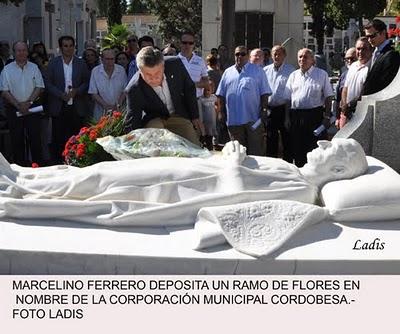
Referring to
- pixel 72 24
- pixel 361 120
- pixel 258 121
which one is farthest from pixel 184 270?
pixel 72 24

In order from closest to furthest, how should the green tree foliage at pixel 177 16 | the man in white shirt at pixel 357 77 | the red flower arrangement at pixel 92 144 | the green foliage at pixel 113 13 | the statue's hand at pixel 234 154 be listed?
the statue's hand at pixel 234 154 → the red flower arrangement at pixel 92 144 → the man in white shirt at pixel 357 77 → the green foliage at pixel 113 13 → the green tree foliage at pixel 177 16

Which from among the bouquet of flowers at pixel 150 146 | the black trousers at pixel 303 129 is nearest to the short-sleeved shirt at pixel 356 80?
the black trousers at pixel 303 129

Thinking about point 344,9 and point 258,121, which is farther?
point 344,9

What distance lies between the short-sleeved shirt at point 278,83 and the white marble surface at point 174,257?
4.90m

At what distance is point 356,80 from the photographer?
8.49 metres

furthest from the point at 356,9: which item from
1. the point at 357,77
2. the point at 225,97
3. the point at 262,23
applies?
the point at 357,77

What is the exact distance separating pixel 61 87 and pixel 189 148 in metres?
4.19

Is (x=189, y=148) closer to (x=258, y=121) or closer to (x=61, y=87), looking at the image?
(x=258, y=121)

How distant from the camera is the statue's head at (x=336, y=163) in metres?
5.36

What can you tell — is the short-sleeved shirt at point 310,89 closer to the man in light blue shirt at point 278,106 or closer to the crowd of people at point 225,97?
the crowd of people at point 225,97

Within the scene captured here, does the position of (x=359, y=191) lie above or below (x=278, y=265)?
above

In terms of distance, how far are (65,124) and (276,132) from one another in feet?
8.53

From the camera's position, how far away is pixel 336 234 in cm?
489

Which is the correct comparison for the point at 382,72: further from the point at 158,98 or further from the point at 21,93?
the point at 21,93
